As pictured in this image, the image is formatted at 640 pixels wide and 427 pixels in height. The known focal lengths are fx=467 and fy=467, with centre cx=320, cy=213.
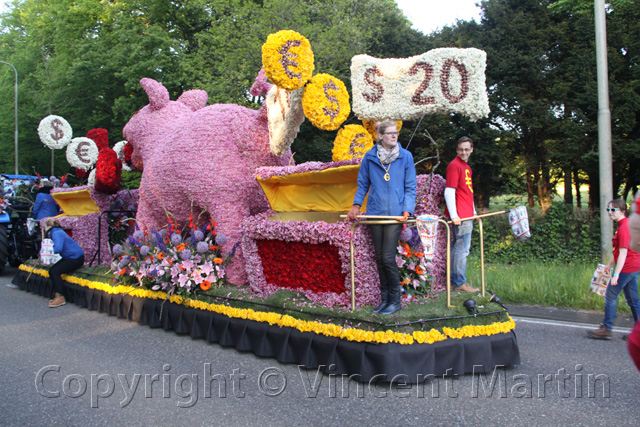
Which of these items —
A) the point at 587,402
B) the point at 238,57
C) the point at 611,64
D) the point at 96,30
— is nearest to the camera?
the point at 587,402

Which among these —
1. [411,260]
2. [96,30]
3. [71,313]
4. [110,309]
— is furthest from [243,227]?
[96,30]

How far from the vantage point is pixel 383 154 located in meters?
3.87

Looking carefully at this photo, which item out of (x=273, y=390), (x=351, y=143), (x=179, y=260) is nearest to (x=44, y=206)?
(x=179, y=260)

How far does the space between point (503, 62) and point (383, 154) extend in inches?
465

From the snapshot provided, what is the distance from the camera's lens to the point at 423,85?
426cm

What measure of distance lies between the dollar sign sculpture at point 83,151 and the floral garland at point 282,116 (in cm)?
510

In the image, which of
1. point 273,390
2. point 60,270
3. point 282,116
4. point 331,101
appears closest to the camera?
point 273,390

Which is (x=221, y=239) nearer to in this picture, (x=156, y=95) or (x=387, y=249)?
(x=387, y=249)

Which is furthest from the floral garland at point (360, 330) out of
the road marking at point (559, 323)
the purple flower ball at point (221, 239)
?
the road marking at point (559, 323)

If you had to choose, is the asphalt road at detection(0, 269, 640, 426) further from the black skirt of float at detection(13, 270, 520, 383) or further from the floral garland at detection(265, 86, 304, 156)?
the floral garland at detection(265, 86, 304, 156)

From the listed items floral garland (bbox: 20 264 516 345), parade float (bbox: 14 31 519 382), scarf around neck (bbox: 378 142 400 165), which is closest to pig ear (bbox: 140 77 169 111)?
parade float (bbox: 14 31 519 382)

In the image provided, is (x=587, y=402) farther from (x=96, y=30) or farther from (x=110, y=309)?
(x=96, y=30)

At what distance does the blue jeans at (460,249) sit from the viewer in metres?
4.75

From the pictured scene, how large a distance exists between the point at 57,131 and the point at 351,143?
589cm
